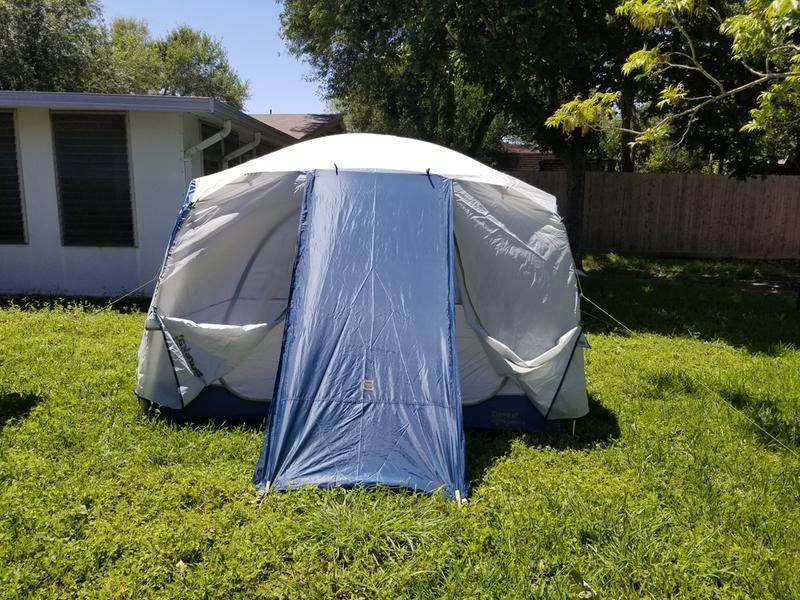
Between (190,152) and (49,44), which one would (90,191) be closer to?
(190,152)

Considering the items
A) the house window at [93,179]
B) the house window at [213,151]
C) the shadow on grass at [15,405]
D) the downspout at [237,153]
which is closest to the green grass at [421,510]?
the shadow on grass at [15,405]

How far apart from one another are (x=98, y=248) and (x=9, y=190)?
1444 mm

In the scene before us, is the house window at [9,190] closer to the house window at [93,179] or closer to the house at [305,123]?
the house window at [93,179]

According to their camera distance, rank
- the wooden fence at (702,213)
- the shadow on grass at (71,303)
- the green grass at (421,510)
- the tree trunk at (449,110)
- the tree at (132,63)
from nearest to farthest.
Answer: the green grass at (421,510), the shadow on grass at (71,303), the tree trunk at (449,110), the wooden fence at (702,213), the tree at (132,63)

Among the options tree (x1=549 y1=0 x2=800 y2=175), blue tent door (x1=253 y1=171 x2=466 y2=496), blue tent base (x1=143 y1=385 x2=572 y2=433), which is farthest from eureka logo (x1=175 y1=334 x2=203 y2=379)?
tree (x1=549 y1=0 x2=800 y2=175)

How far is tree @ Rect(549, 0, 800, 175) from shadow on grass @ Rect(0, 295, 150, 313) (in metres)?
5.75

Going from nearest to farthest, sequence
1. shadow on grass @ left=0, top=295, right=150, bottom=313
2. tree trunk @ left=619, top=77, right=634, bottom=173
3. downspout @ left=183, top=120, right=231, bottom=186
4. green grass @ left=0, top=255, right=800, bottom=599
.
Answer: green grass @ left=0, top=255, right=800, bottom=599 → shadow on grass @ left=0, top=295, right=150, bottom=313 → downspout @ left=183, top=120, right=231, bottom=186 → tree trunk @ left=619, top=77, right=634, bottom=173

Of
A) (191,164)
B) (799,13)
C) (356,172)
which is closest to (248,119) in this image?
(191,164)

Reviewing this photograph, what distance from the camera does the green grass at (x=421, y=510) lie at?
2.75 m

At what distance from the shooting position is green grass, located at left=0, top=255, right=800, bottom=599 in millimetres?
2746

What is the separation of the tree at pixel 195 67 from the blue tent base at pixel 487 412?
2541 centimetres

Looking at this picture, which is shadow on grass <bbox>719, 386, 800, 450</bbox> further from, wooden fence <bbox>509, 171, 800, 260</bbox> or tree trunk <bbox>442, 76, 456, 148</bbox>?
wooden fence <bbox>509, 171, 800, 260</bbox>

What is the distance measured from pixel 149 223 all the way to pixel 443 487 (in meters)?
6.47

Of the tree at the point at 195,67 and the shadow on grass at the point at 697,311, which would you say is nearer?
the shadow on grass at the point at 697,311
